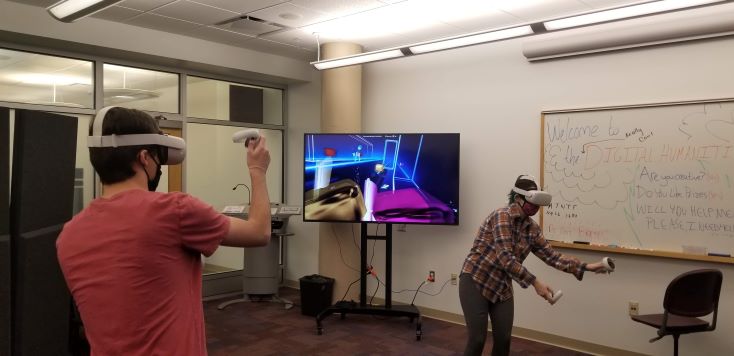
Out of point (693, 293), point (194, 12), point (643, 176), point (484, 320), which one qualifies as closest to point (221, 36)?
point (194, 12)

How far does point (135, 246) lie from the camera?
1.21 metres

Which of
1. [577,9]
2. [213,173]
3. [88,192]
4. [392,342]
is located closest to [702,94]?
[577,9]

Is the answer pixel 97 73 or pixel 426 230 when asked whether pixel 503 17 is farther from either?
pixel 97 73

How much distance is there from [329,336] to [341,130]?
2.00 meters

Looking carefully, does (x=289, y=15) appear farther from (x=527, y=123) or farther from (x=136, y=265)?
(x=136, y=265)

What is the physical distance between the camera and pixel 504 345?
314 cm

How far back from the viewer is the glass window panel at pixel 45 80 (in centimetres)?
455

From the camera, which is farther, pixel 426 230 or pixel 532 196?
pixel 426 230

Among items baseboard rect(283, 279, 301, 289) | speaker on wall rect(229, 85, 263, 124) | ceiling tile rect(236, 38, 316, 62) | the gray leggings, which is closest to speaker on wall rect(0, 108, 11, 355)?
the gray leggings

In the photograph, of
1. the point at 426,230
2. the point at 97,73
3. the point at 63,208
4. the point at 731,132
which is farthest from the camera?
the point at 426,230

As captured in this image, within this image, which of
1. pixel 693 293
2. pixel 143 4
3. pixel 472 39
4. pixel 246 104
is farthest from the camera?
pixel 246 104

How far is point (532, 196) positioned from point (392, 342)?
6.72ft

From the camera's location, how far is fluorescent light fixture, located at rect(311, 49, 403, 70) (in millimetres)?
4703

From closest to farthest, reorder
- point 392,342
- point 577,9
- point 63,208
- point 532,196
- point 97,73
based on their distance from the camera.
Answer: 1. point 63,208
2. point 532,196
3. point 577,9
4. point 392,342
5. point 97,73
